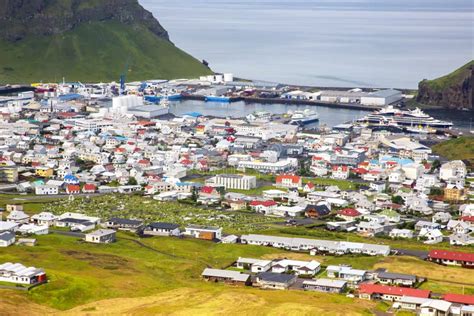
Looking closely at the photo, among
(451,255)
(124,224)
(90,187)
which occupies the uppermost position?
(90,187)

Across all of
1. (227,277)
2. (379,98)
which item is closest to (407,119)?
(379,98)

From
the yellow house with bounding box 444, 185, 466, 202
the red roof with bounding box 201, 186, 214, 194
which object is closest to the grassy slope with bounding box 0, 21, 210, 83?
the red roof with bounding box 201, 186, 214, 194

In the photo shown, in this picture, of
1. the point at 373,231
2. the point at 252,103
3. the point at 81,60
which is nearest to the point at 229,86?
the point at 252,103

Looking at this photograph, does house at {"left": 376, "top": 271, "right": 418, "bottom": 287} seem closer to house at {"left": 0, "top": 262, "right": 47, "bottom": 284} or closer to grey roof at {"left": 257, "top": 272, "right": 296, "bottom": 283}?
grey roof at {"left": 257, "top": 272, "right": 296, "bottom": 283}

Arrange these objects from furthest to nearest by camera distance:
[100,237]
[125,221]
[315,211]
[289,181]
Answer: [289,181]
[315,211]
[125,221]
[100,237]

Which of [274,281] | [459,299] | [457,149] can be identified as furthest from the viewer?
[457,149]

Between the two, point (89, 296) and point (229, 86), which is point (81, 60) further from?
point (89, 296)

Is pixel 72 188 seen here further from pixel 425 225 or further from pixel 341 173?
pixel 425 225
